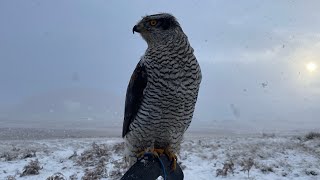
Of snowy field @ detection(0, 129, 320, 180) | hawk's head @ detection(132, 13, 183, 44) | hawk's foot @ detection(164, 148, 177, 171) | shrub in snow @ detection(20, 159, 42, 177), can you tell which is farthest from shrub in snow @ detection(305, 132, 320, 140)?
hawk's head @ detection(132, 13, 183, 44)

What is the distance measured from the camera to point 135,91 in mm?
5098

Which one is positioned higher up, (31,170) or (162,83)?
(162,83)

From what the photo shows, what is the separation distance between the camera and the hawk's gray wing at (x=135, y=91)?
501cm

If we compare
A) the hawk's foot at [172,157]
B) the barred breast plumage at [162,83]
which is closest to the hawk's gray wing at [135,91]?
the barred breast plumage at [162,83]

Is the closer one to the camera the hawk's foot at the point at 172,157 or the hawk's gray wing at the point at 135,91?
the hawk's foot at the point at 172,157

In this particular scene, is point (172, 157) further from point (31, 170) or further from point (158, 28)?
point (31, 170)

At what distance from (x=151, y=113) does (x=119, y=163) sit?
18.4 ft

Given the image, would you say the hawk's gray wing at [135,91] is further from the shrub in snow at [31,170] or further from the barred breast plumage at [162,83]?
the shrub in snow at [31,170]

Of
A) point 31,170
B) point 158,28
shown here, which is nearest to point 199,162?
point 31,170

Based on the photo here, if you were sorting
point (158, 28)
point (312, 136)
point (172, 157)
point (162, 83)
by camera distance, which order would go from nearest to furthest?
point (162, 83) < point (158, 28) < point (172, 157) < point (312, 136)

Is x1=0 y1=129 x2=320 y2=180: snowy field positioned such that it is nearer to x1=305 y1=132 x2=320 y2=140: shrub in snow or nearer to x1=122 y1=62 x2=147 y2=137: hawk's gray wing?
x1=305 y1=132 x2=320 y2=140: shrub in snow

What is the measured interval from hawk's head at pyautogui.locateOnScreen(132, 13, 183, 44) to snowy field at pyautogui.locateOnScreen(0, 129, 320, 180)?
4.55 metres

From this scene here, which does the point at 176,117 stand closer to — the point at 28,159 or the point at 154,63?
the point at 154,63

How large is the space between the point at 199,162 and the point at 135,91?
664 cm
